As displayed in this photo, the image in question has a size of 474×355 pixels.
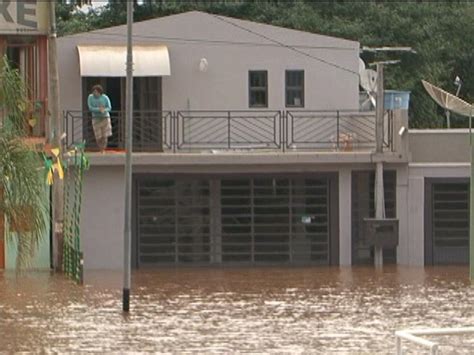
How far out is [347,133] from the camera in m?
42.5

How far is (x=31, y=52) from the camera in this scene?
3931 cm

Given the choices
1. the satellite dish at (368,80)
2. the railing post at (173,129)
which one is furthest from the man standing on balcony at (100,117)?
the satellite dish at (368,80)

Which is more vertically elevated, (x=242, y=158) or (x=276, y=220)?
(x=242, y=158)

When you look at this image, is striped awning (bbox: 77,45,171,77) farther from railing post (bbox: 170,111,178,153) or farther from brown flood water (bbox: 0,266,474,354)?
brown flood water (bbox: 0,266,474,354)

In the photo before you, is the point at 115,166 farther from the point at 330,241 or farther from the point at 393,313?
the point at 393,313

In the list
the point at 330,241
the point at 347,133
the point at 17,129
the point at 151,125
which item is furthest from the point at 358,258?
the point at 17,129

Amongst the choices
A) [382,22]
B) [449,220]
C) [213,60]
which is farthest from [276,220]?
[382,22]

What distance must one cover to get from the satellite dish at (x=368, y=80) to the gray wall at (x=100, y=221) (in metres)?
8.61

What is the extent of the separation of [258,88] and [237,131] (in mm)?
1493

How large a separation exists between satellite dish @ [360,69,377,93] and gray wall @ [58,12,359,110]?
6.90ft

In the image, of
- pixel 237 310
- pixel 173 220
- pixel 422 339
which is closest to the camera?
pixel 422 339

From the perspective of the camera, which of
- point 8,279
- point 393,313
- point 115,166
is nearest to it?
point 393,313

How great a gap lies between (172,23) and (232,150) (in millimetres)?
4179

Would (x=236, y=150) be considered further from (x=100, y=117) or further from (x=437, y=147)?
(x=437, y=147)
